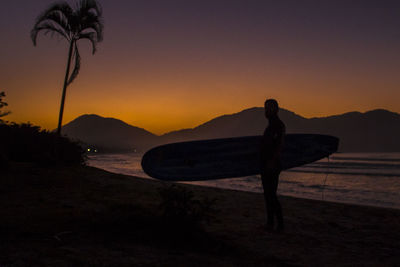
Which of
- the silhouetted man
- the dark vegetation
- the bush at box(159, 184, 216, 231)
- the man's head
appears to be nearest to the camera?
the bush at box(159, 184, 216, 231)

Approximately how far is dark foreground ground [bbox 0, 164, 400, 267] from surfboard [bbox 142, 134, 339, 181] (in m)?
0.74

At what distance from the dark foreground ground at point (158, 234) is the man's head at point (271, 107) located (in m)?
1.71

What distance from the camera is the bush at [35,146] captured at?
30.3 ft

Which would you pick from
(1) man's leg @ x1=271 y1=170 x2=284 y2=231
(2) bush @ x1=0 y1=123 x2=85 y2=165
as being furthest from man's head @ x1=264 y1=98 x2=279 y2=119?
(2) bush @ x1=0 y1=123 x2=85 y2=165

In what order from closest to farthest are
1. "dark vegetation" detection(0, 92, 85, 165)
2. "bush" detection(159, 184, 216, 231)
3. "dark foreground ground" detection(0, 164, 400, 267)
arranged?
1. "dark foreground ground" detection(0, 164, 400, 267)
2. "bush" detection(159, 184, 216, 231)
3. "dark vegetation" detection(0, 92, 85, 165)

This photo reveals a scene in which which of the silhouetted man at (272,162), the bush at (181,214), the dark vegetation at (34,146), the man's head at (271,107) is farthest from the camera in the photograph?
the dark vegetation at (34,146)

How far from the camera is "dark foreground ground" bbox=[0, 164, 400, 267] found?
119 inches

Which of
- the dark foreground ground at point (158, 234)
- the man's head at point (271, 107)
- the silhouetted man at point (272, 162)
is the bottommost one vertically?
the dark foreground ground at point (158, 234)

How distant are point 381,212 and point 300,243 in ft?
12.1

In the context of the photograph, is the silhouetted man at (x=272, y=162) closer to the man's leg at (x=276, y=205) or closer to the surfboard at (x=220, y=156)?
the man's leg at (x=276, y=205)

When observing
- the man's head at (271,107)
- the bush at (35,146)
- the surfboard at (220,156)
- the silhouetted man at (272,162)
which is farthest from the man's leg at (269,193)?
the bush at (35,146)

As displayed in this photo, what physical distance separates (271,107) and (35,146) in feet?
24.7

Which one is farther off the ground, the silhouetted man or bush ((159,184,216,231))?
the silhouetted man

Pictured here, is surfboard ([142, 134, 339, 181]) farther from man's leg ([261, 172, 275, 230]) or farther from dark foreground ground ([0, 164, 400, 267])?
man's leg ([261, 172, 275, 230])
